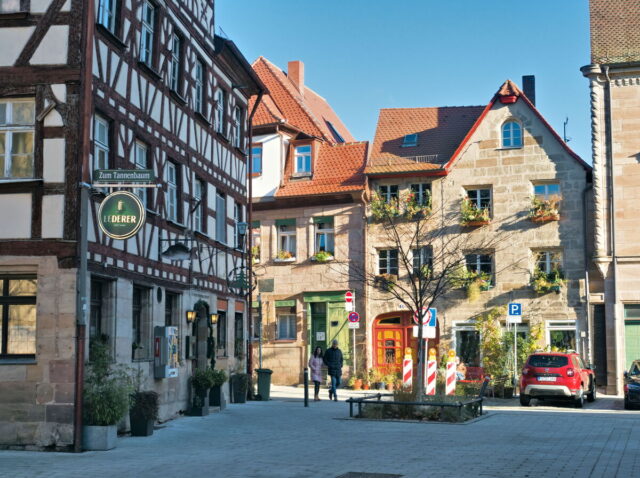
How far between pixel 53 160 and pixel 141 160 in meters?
3.94

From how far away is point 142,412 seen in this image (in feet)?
58.8

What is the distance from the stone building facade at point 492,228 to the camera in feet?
120

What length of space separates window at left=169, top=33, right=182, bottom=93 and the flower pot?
7.88 meters

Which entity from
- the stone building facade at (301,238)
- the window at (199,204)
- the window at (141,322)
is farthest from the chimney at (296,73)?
the window at (141,322)

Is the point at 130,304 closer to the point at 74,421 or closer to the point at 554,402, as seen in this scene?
the point at 74,421

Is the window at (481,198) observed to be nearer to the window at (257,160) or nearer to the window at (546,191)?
the window at (546,191)

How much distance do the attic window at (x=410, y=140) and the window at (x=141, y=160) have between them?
2073 centimetres

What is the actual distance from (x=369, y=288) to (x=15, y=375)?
23.8 metres

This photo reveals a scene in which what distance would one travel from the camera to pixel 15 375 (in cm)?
1620

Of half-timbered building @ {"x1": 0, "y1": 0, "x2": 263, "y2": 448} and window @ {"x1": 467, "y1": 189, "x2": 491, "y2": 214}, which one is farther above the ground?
window @ {"x1": 467, "y1": 189, "x2": 491, "y2": 214}

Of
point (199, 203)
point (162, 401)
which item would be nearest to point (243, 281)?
point (199, 203)

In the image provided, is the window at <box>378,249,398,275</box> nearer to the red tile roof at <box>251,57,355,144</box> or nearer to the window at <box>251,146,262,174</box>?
the red tile roof at <box>251,57,355,144</box>

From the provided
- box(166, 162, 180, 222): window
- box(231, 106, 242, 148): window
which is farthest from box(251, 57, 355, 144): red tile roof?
box(166, 162, 180, 222): window

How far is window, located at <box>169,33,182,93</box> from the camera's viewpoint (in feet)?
74.0
